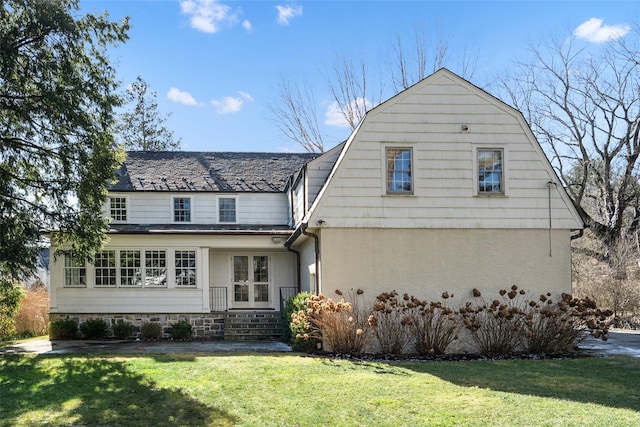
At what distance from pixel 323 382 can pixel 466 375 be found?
261 cm

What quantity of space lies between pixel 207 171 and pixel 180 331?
20.6ft

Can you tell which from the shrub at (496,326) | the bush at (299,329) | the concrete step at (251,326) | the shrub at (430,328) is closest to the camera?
the shrub at (430,328)

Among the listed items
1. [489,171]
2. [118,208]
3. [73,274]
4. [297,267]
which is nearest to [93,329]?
[73,274]

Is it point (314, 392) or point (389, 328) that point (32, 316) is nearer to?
point (389, 328)

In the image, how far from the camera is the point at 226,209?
62.8 ft

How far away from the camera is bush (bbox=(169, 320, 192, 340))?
53.5ft

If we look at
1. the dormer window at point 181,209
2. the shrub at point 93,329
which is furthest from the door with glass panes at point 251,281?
the shrub at point 93,329

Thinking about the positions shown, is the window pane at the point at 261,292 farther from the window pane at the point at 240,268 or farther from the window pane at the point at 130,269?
the window pane at the point at 130,269

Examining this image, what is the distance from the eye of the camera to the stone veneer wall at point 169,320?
16.7 metres

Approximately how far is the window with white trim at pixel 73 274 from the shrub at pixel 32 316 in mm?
2688

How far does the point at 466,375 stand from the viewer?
973 cm

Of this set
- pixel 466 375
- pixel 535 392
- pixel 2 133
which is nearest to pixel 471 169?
pixel 466 375

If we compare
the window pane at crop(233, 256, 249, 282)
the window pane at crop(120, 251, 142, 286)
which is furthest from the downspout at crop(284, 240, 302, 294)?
the window pane at crop(120, 251, 142, 286)

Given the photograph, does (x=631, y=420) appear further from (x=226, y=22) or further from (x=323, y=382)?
(x=226, y=22)
